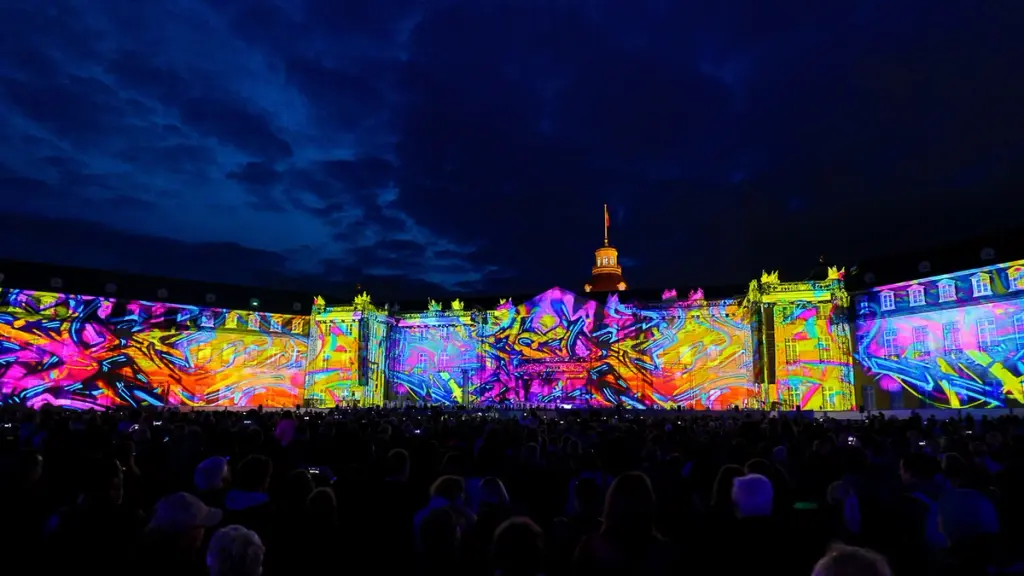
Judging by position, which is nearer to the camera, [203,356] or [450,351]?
[203,356]

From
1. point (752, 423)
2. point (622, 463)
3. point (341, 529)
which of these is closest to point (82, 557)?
point (341, 529)

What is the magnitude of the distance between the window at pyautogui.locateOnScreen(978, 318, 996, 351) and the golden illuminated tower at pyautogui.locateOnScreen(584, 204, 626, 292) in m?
36.6

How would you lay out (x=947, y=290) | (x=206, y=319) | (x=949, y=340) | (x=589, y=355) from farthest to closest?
(x=206, y=319) < (x=589, y=355) < (x=947, y=290) < (x=949, y=340)

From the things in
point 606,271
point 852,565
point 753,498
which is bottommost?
point 753,498

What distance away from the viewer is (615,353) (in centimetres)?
5203

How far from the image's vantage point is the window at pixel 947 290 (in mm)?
39688

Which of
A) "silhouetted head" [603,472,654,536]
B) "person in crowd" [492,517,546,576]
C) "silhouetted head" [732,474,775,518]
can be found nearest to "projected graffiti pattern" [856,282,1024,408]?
"silhouetted head" [732,474,775,518]

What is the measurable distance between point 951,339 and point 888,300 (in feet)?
16.4

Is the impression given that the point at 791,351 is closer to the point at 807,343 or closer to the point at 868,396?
the point at 807,343

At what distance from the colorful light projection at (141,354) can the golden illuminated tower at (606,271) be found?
31.3 m

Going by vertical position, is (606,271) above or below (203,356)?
above

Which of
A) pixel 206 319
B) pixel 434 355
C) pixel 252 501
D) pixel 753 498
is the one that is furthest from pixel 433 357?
pixel 753 498

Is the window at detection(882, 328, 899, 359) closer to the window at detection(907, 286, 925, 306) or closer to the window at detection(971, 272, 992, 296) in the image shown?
the window at detection(907, 286, 925, 306)

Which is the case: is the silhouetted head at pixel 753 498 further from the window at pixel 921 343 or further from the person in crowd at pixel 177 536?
the window at pixel 921 343
